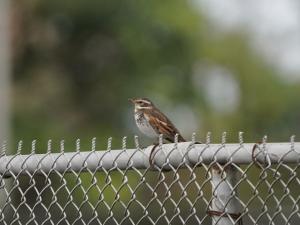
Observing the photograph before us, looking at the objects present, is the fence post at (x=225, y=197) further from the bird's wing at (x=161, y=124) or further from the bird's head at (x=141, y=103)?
the bird's head at (x=141, y=103)

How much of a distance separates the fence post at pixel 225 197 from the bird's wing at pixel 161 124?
3522mm

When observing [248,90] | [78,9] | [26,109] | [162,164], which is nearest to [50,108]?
[26,109]

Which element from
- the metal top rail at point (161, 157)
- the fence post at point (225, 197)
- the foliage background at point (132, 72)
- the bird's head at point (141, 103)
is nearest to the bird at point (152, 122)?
the bird's head at point (141, 103)

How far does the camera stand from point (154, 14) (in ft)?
141

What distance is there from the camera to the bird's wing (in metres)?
8.68

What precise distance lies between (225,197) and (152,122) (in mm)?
4051

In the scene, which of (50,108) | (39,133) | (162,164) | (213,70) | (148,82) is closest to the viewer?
(162,164)

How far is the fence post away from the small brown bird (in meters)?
3.54

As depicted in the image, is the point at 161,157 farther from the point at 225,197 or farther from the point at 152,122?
the point at 152,122

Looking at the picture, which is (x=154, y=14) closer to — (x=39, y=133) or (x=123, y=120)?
(x=123, y=120)

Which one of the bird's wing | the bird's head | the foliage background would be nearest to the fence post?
the bird's wing

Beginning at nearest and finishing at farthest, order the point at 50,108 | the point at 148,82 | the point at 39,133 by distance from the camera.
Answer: the point at 39,133
the point at 50,108
the point at 148,82

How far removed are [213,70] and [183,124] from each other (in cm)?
655

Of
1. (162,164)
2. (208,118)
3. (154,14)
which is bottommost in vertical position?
(208,118)
